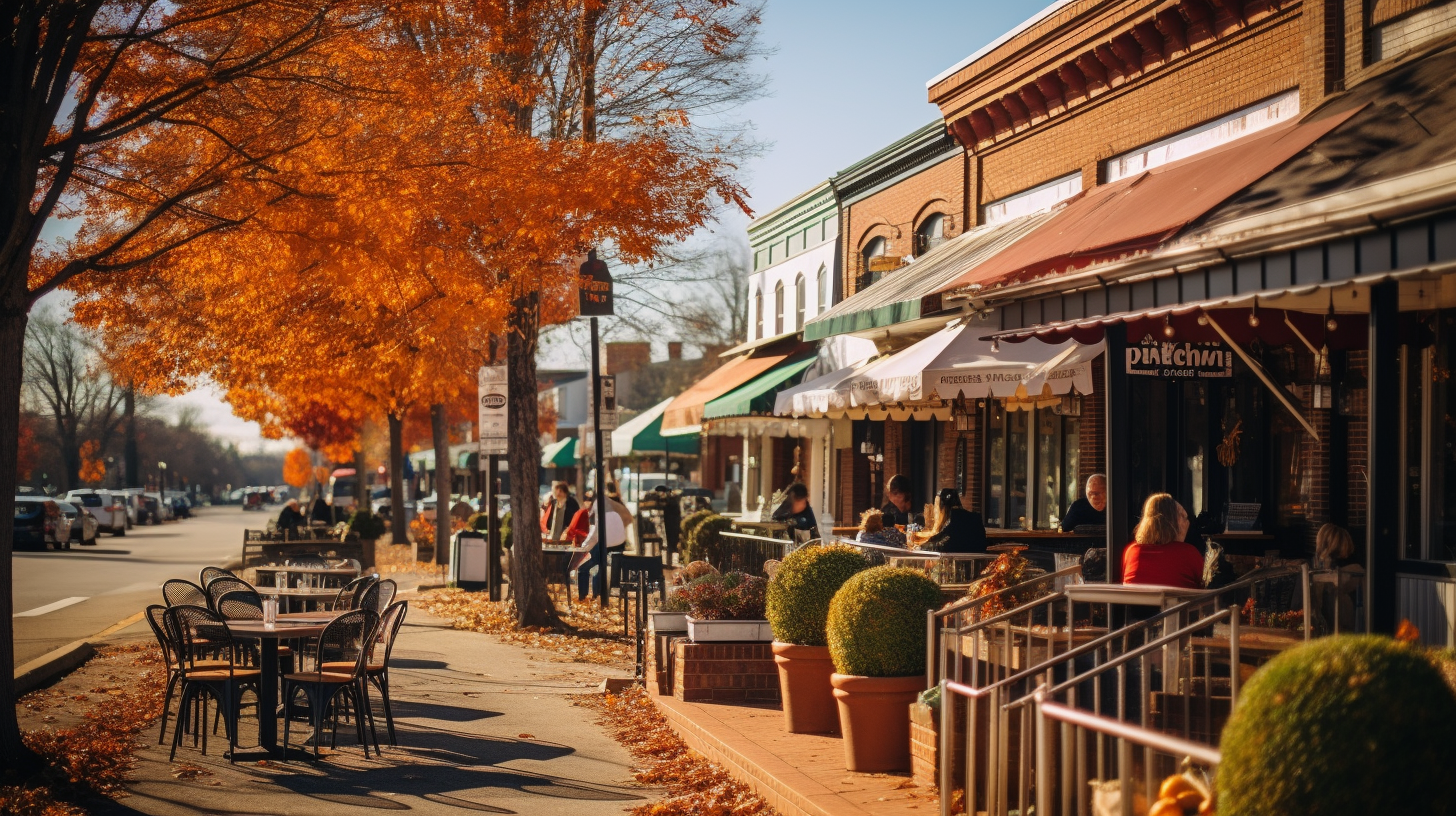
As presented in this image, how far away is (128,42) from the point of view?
9.70 meters

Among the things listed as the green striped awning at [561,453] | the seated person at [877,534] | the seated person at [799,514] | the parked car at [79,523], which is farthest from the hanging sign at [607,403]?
the parked car at [79,523]

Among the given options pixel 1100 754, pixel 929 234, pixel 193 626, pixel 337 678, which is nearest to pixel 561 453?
pixel 929 234

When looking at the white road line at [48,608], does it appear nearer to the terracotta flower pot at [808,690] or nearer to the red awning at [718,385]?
the red awning at [718,385]

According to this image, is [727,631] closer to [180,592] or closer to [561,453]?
[180,592]

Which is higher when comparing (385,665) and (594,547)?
(594,547)

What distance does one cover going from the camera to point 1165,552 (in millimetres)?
8961

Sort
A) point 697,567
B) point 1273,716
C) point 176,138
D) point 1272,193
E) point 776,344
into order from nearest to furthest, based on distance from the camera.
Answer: point 1273,716 < point 1272,193 < point 176,138 < point 697,567 < point 776,344

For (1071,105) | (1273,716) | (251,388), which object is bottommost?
(1273,716)

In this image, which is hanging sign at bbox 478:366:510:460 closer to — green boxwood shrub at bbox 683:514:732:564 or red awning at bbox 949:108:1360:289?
green boxwood shrub at bbox 683:514:732:564

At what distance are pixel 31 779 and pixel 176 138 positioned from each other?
18.8 ft

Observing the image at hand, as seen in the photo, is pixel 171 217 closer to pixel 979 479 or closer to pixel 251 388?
pixel 979 479

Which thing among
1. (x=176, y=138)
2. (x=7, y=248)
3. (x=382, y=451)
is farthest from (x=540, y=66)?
(x=382, y=451)

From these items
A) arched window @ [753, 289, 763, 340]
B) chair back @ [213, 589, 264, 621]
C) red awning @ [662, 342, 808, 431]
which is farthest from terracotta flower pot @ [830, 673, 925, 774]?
arched window @ [753, 289, 763, 340]

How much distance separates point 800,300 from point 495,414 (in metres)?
12.7
